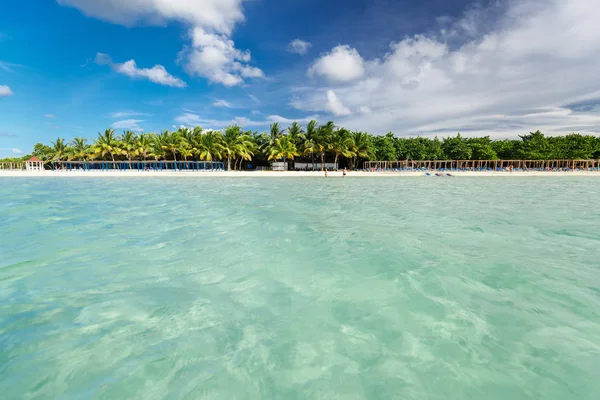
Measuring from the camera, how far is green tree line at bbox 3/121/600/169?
47.6 m

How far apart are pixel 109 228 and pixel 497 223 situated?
12.9 m

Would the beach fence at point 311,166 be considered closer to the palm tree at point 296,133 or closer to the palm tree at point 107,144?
the palm tree at point 296,133

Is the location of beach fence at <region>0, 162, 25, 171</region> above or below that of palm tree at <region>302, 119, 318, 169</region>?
below

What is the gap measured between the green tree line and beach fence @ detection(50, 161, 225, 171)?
1126 mm

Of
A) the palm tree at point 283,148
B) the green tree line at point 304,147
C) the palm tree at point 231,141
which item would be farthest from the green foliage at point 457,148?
the palm tree at point 231,141

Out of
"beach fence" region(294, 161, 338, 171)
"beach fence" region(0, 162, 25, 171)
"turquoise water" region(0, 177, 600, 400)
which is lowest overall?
"turquoise water" region(0, 177, 600, 400)

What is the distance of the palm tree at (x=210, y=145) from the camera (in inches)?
1858

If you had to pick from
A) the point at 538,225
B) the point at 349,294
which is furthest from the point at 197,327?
the point at 538,225

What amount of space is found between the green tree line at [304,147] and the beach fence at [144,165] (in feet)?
3.69

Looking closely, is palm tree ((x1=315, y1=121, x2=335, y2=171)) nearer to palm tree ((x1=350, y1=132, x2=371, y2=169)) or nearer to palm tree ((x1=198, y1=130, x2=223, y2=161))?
palm tree ((x1=350, y1=132, x2=371, y2=169))

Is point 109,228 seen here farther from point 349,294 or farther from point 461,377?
point 461,377

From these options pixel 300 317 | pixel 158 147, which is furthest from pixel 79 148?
pixel 300 317

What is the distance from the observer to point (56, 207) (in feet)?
46.7

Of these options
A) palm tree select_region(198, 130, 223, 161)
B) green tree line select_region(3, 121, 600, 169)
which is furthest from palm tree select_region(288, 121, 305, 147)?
palm tree select_region(198, 130, 223, 161)
